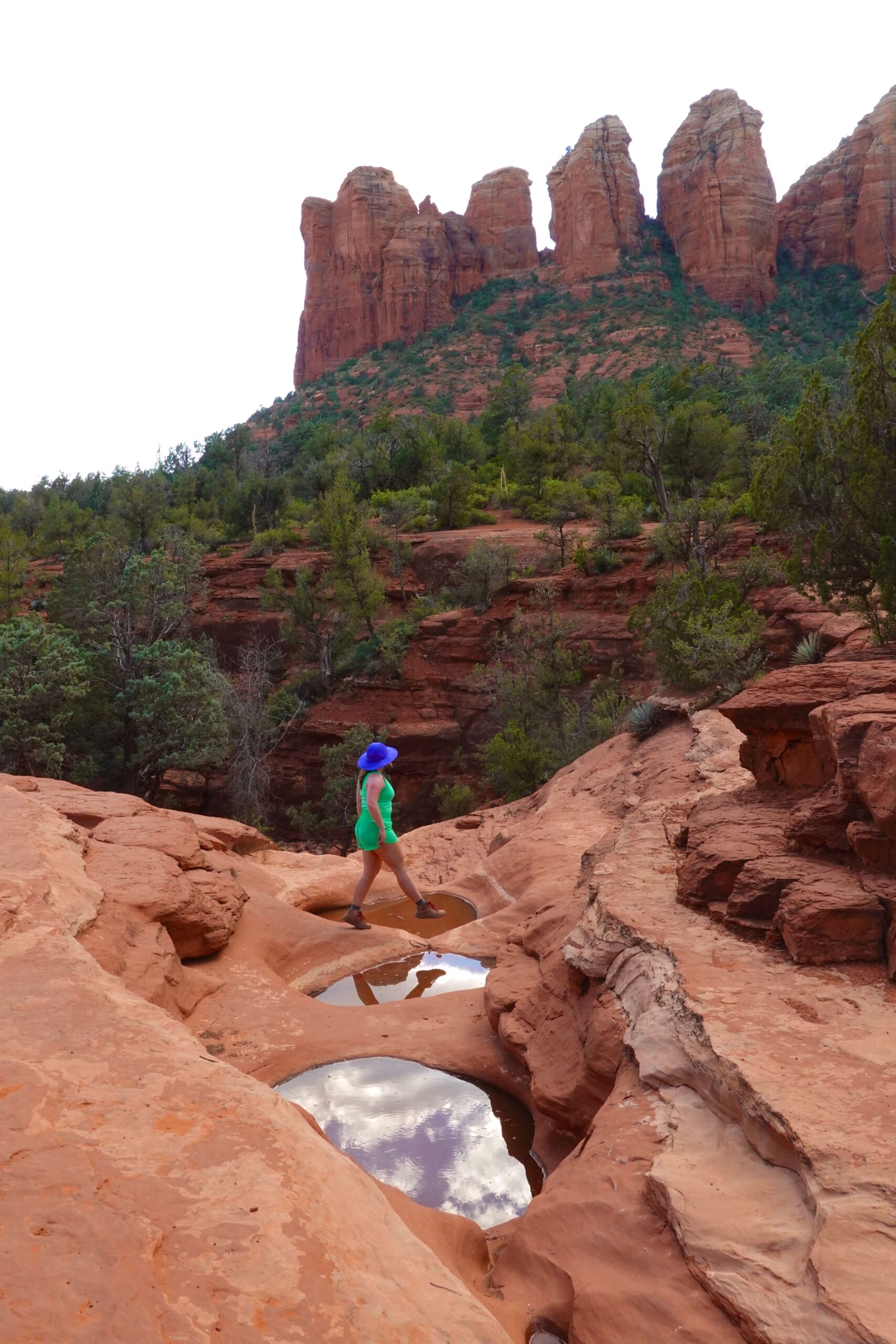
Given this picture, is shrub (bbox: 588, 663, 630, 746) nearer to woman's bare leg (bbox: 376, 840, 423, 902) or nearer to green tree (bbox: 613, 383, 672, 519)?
woman's bare leg (bbox: 376, 840, 423, 902)

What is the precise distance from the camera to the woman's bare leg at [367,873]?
798cm

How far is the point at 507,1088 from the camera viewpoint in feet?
16.6

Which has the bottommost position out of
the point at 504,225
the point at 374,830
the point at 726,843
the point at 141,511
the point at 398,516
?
the point at 374,830

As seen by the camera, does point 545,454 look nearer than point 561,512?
No

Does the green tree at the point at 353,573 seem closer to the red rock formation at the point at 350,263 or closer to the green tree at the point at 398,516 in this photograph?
the green tree at the point at 398,516

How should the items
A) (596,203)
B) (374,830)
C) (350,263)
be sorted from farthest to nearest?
(350,263), (596,203), (374,830)

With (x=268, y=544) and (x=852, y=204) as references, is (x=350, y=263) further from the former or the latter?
(x=268, y=544)

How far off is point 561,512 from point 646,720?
53.1ft

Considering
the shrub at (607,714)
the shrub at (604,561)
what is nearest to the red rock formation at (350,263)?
the shrub at (604,561)

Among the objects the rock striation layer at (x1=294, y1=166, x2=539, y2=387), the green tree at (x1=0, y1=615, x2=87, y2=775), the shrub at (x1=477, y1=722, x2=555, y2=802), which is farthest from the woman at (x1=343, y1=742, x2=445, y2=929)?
the rock striation layer at (x1=294, y1=166, x2=539, y2=387)

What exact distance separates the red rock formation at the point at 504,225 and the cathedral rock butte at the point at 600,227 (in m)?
0.11

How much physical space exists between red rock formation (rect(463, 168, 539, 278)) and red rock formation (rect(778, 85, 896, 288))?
2148 centimetres

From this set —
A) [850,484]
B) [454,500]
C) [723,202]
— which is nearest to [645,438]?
[454,500]

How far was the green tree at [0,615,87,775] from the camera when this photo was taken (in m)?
16.5
